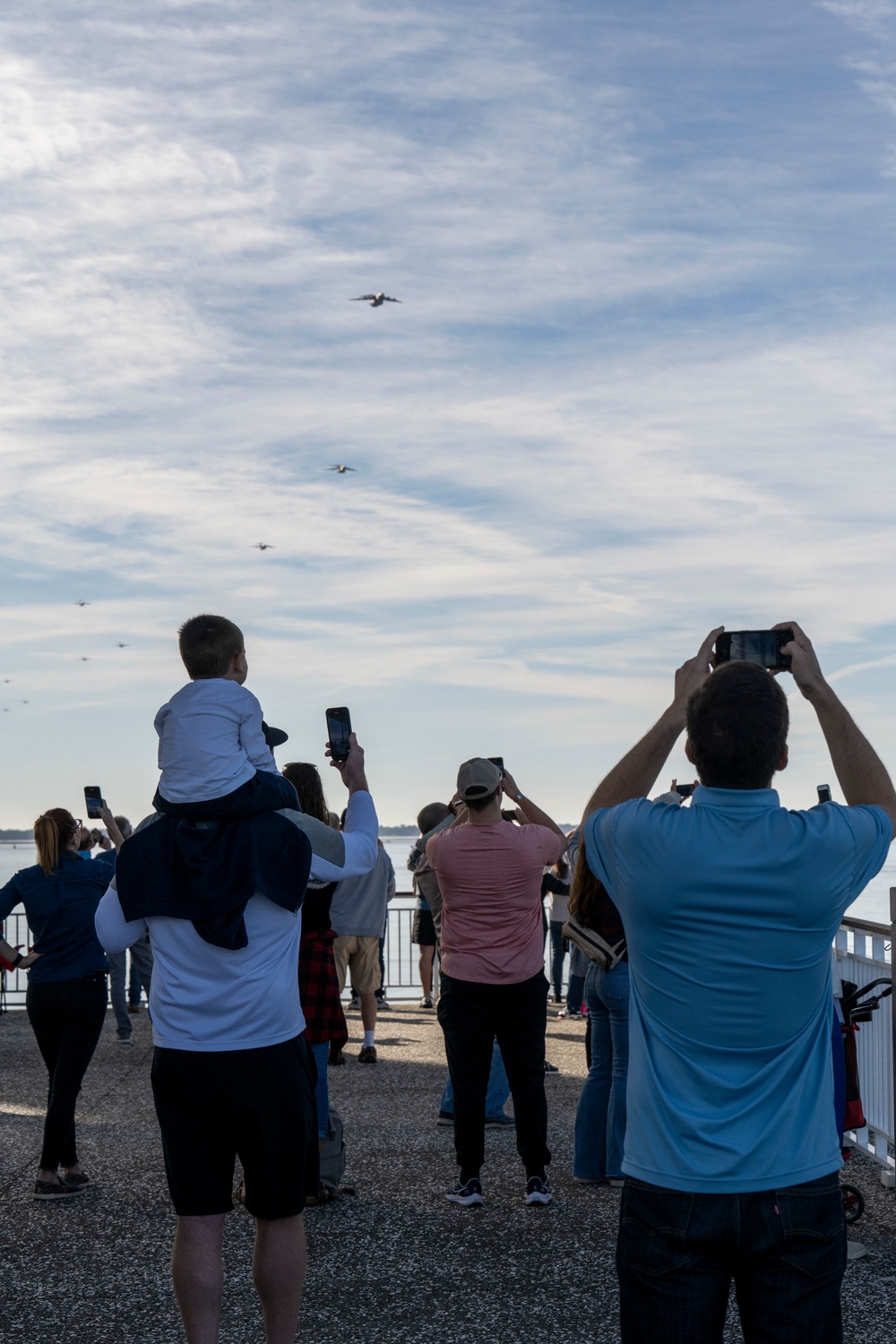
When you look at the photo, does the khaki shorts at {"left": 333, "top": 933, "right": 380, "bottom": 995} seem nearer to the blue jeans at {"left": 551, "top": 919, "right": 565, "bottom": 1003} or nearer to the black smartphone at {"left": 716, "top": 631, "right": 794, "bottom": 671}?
the blue jeans at {"left": 551, "top": 919, "right": 565, "bottom": 1003}

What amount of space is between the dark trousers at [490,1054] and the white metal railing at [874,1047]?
1730 millimetres

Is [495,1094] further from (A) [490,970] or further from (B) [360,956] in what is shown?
(B) [360,956]

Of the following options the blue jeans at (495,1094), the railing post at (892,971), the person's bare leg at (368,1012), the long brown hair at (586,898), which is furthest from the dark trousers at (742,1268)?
the person's bare leg at (368,1012)

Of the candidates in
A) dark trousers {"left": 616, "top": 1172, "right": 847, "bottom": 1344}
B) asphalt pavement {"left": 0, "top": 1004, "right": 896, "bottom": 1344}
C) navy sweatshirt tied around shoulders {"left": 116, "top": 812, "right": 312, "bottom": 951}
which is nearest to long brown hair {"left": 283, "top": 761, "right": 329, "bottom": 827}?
asphalt pavement {"left": 0, "top": 1004, "right": 896, "bottom": 1344}

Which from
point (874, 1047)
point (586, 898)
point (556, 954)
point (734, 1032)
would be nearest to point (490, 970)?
point (586, 898)

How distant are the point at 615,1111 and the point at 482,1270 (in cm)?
127

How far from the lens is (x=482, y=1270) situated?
509cm

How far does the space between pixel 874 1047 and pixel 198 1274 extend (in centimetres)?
436

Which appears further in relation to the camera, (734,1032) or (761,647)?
(761,647)

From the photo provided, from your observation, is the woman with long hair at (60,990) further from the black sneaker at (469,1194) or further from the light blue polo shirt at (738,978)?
the light blue polo shirt at (738,978)

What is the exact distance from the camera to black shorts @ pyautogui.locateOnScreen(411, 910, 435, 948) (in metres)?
13.5

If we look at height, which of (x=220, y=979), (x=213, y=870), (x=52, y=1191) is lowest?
(x=52, y=1191)

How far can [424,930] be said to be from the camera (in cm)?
1360

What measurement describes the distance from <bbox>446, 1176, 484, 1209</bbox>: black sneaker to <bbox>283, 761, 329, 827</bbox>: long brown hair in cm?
189
